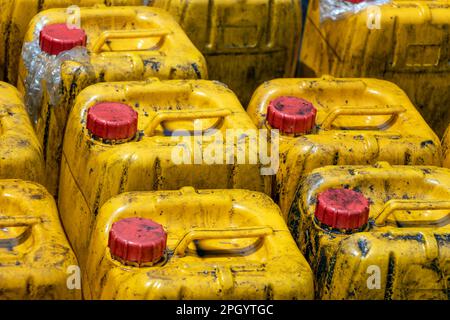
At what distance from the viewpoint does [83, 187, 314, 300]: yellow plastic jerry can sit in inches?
125

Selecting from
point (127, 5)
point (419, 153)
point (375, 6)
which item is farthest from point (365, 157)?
point (127, 5)

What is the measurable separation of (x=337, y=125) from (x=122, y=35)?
899 mm

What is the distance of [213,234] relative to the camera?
11.0ft

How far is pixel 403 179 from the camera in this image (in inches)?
146

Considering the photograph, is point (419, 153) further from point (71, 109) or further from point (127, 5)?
point (127, 5)

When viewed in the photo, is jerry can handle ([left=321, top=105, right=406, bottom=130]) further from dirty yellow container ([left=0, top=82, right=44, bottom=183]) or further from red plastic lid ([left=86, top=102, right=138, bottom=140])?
dirty yellow container ([left=0, top=82, right=44, bottom=183])

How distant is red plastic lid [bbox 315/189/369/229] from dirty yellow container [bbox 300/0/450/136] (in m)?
1.34

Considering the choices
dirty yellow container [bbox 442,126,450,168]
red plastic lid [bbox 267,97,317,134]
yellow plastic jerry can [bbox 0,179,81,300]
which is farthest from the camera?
dirty yellow container [bbox 442,126,450,168]

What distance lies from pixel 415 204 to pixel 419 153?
17.6 inches

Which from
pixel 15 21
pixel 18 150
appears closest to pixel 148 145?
pixel 18 150

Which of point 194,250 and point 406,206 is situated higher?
point 406,206

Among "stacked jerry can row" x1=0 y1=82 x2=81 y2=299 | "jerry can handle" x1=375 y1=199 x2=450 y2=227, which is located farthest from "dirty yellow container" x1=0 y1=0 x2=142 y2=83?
"jerry can handle" x1=375 y1=199 x2=450 y2=227

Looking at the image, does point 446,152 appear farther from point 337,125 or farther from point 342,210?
point 342,210
